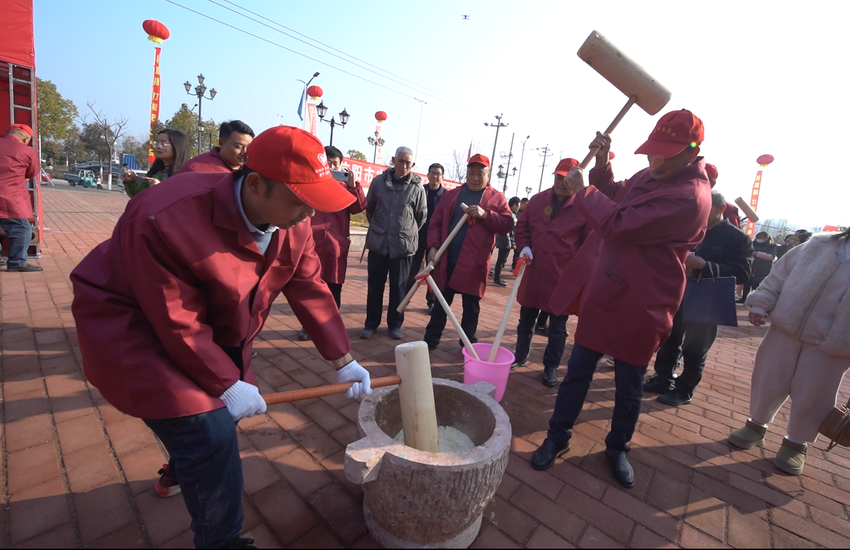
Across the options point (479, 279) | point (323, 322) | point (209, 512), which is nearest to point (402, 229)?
point (479, 279)

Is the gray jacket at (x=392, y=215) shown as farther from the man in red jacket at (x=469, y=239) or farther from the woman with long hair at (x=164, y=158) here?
the woman with long hair at (x=164, y=158)

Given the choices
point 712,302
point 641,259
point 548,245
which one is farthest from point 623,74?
point 712,302

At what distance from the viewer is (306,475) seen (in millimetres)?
2051

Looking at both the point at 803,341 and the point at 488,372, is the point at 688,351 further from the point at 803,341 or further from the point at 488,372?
the point at 488,372

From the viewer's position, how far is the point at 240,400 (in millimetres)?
1398

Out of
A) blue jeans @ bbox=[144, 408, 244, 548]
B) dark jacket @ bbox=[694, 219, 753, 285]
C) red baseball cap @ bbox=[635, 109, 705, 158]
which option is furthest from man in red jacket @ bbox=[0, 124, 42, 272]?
dark jacket @ bbox=[694, 219, 753, 285]

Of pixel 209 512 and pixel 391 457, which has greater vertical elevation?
pixel 391 457

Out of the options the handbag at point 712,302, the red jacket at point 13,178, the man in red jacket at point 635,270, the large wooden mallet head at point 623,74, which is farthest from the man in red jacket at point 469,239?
the red jacket at point 13,178

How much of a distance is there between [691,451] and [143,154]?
204 feet

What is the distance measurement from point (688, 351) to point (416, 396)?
9.26ft

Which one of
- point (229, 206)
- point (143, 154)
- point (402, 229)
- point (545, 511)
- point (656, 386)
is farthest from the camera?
point (143, 154)

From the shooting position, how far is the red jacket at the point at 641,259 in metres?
2.00

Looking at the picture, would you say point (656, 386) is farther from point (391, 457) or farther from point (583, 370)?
point (391, 457)

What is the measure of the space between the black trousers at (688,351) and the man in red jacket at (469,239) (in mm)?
1752
